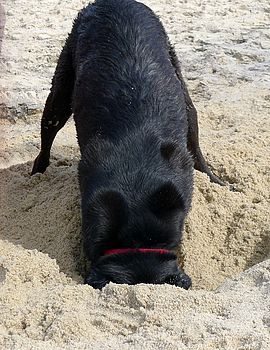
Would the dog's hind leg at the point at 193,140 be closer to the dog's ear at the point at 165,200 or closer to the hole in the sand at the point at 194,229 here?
the hole in the sand at the point at 194,229

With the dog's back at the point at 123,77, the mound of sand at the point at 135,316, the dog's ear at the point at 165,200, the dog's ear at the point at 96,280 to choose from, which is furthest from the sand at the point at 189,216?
the dog's back at the point at 123,77

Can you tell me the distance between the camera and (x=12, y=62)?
28.1 feet

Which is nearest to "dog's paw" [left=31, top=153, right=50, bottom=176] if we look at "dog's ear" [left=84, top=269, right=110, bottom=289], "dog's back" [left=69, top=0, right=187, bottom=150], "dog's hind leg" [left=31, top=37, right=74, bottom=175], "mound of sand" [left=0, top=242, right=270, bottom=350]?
"dog's hind leg" [left=31, top=37, right=74, bottom=175]

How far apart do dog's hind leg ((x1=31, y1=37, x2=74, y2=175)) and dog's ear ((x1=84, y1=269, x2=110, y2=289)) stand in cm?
211

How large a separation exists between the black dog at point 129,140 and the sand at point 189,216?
307mm

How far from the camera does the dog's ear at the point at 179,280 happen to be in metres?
4.43

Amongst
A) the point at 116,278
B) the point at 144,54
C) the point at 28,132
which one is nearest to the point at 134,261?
the point at 116,278

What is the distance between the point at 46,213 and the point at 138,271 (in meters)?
1.47

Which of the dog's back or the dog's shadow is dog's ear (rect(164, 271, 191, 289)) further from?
the dog's back

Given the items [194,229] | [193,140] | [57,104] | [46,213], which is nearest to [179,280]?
[194,229]

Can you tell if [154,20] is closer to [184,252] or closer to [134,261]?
[184,252]

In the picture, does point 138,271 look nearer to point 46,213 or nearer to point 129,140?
point 129,140

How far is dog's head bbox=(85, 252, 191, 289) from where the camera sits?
4391 millimetres

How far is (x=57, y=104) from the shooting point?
634 cm
